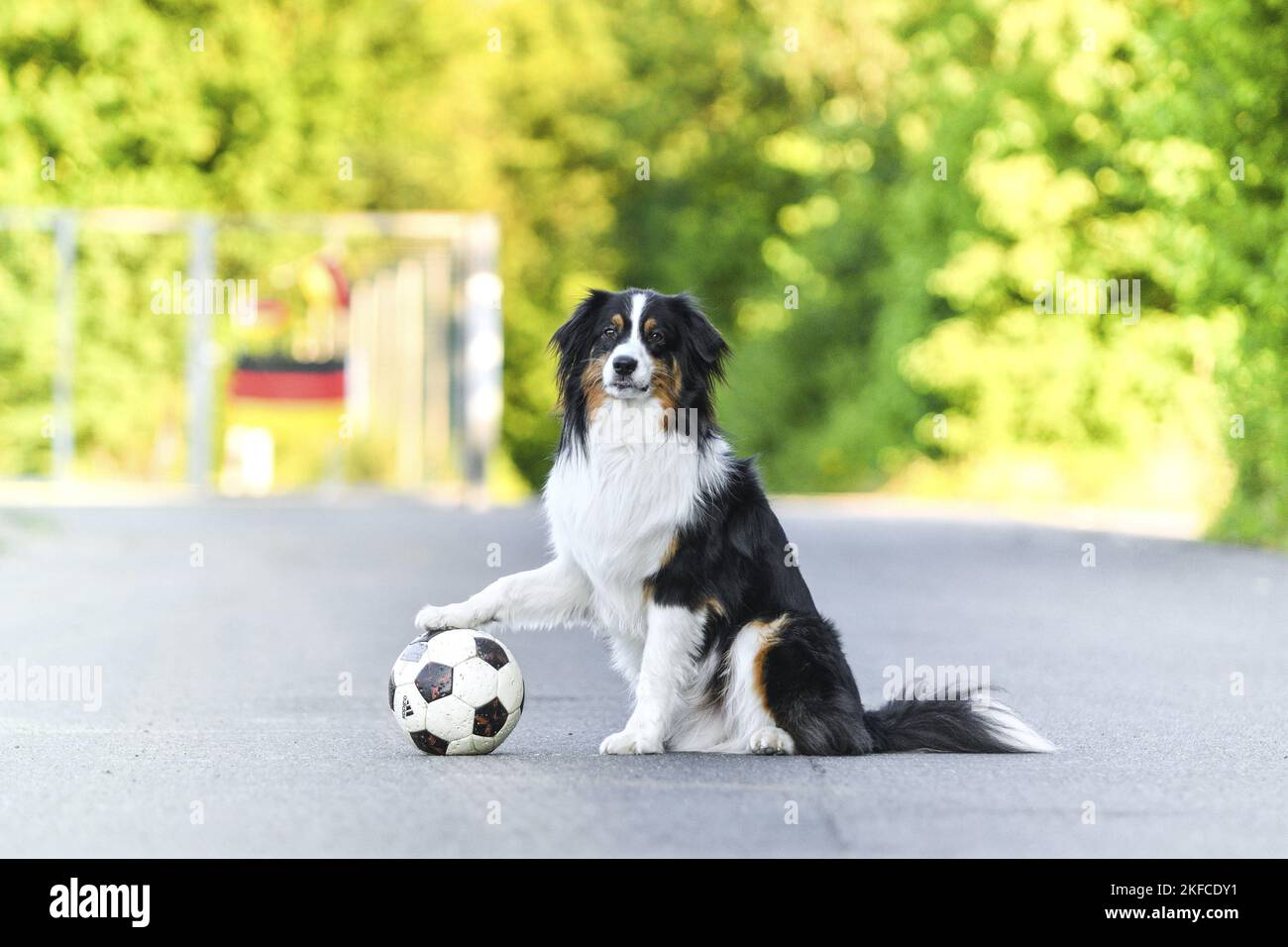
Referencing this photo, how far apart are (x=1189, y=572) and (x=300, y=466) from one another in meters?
21.1

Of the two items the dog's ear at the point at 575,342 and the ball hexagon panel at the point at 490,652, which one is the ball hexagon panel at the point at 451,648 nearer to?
the ball hexagon panel at the point at 490,652

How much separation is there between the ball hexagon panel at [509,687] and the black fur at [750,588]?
56 centimetres

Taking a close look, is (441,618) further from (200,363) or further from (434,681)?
(200,363)

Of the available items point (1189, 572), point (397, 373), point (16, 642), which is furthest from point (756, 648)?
point (397, 373)

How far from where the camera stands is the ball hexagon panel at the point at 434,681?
21.9ft

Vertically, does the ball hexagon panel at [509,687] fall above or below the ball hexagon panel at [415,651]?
below

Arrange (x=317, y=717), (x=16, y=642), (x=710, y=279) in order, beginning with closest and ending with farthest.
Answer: (x=317, y=717), (x=16, y=642), (x=710, y=279)

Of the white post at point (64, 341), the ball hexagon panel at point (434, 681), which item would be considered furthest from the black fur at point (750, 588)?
the white post at point (64, 341)

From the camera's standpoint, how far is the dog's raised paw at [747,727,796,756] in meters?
6.69

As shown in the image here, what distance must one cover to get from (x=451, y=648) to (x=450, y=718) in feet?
0.80

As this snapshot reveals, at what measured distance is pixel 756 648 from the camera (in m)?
6.64

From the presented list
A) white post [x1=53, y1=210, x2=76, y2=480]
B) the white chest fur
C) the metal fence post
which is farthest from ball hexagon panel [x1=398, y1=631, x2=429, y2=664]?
white post [x1=53, y1=210, x2=76, y2=480]

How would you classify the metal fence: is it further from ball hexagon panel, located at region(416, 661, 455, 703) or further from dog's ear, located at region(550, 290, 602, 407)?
ball hexagon panel, located at region(416, 661, 455, 703)

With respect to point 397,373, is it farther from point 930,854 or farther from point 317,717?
point 930,854
